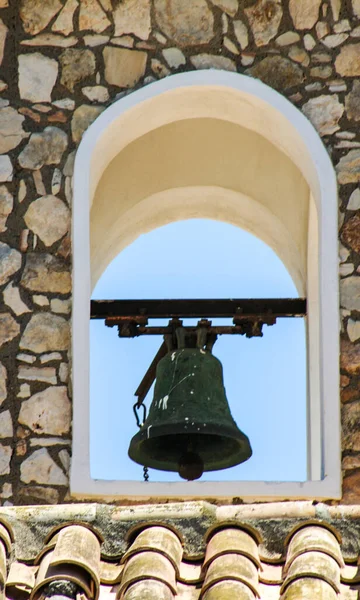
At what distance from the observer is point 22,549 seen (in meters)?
4.73

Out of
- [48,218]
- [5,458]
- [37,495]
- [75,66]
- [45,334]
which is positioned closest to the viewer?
[37,495]

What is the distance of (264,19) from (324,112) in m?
0.57

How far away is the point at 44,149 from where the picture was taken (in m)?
7.28

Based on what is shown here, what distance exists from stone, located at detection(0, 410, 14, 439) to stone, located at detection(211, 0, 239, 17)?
225 centimetres

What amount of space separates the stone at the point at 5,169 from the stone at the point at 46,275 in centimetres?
43

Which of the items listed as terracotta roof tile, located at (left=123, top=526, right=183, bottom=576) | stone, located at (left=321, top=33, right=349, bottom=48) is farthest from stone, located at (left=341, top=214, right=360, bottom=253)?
terracotta roof tile, located at (left=123, top=526, right=183, bottom=576)

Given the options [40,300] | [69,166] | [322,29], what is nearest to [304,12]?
[322,29]

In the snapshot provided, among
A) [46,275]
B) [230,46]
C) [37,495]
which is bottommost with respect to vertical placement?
[37,495]

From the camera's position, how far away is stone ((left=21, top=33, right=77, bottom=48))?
7.44 metres

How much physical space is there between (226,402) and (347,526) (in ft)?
7.20

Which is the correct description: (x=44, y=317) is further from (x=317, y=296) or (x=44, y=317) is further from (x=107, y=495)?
(x=317, y=296)

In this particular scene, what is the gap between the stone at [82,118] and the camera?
727cm

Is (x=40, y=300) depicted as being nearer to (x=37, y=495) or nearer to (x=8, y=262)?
(x=8, y=262)

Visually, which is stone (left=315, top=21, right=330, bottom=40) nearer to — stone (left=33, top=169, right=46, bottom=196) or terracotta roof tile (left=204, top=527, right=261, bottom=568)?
stone (left=33, top=169, right=46, bottom=196)
